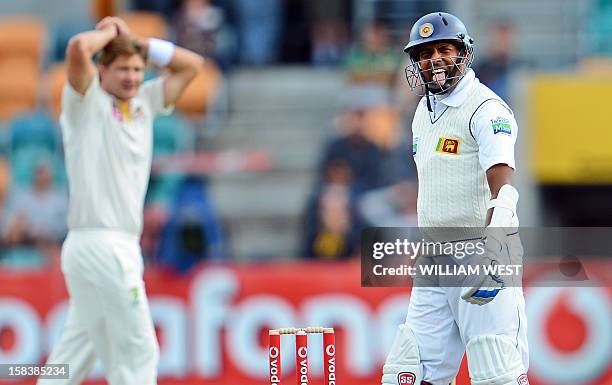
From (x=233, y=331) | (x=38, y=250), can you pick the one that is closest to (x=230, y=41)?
(x=38, y=250)

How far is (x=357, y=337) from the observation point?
10.3 m

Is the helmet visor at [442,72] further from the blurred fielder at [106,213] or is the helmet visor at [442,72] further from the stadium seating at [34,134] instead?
the stadium seating at [34,134]

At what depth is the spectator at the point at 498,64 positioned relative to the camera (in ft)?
39.3

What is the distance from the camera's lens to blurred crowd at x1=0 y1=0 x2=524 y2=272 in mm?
11555

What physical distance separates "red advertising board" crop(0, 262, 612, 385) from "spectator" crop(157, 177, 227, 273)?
553mm

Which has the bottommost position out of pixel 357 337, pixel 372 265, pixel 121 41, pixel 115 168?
pixel 357 337

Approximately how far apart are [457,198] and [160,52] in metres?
2.30

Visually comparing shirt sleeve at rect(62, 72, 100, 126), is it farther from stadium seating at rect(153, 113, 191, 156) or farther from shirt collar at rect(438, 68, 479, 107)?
stadium seating at rect(153, 113, 191, 156)

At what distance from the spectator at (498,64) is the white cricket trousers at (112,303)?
5339 mm

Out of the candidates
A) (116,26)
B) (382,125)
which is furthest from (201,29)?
(116,26)

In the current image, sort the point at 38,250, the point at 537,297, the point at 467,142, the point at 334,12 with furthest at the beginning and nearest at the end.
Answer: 1. the point at 334,12
2. the point at 38,250
3. the point at 537,297
4. the point at 467,142

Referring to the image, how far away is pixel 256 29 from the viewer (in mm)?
14523

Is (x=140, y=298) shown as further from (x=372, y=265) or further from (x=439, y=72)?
(x=439, y=72)

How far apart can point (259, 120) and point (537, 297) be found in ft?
15.5
